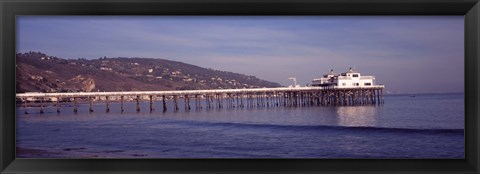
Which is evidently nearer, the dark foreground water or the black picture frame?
the black picture frame

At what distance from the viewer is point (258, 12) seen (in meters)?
3.15

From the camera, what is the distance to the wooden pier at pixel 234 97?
442 cm

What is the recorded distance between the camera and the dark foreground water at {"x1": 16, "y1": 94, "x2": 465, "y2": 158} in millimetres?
3727

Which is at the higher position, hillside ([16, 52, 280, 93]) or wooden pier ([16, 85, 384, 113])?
hillside ([16, 52, 280, 93])

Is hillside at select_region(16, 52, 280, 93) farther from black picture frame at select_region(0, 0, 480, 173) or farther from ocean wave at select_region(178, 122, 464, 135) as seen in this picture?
black picture frame at select_region(0, 0, 480, 173)

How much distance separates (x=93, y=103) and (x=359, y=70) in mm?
2402

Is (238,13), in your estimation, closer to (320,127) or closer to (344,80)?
(344,80)

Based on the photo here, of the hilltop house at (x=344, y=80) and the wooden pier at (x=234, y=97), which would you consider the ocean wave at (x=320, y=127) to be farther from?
the hilltop house at (x=344, y=80)

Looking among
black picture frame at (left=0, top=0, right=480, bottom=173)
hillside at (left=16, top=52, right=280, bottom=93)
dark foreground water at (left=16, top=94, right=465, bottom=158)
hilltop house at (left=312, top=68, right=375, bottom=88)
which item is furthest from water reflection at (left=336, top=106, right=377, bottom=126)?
black picture frame at (left=0, top=0, right=480, bottom=173)

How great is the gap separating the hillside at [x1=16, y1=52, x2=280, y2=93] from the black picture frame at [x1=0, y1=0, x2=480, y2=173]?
741mm

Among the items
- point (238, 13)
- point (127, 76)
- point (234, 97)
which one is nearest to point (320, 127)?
point (234, 97)

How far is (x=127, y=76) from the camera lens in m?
4.37
